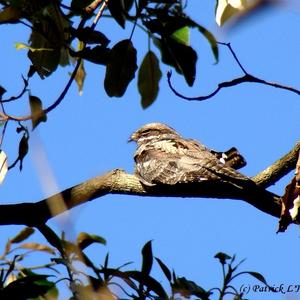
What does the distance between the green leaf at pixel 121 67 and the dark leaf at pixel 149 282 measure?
93 centimetres

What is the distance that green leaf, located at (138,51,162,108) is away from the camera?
2953 mm

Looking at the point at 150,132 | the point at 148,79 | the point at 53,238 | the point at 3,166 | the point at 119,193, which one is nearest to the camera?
the point at 148,79

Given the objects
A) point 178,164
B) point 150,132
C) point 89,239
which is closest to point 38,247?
point 89,239

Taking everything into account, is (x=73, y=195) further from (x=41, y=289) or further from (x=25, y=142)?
(x=41, y=289)

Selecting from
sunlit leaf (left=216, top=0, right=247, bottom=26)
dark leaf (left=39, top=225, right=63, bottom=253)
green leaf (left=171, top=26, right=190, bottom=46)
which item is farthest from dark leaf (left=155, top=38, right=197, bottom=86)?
sunlit leaf (left=216, top=0, right=247, bottom=26)

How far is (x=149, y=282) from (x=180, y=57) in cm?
100

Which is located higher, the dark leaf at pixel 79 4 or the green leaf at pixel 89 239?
the dark leaf at pixel 79 4

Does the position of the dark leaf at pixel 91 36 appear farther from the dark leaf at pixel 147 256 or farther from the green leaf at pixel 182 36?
the dark leaf at pixel 147 256

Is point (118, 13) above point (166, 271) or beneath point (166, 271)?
above

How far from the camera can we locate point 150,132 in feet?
23.5

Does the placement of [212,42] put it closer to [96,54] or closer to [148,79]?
[148,79]

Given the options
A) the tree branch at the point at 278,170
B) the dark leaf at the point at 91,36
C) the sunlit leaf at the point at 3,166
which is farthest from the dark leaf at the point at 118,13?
the tree branch at the point at 278,170

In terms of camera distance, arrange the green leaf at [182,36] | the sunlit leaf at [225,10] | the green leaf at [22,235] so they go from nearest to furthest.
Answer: the green leaf at [182,36] → the green leaf at [22,235] → the sunlit leaf at [225,10]

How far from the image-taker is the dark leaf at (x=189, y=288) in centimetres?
254
